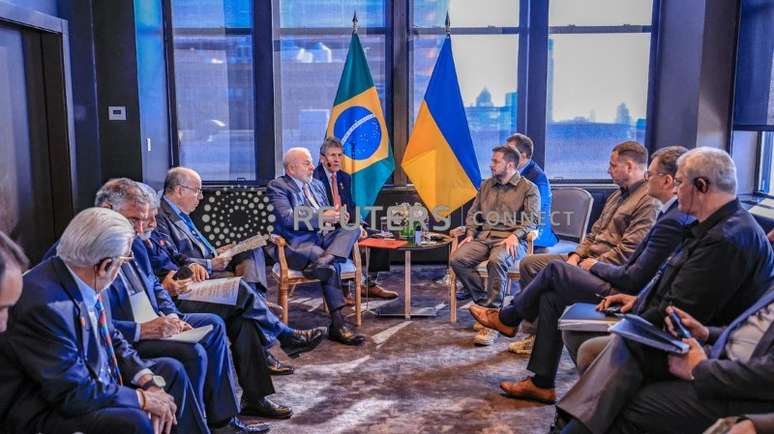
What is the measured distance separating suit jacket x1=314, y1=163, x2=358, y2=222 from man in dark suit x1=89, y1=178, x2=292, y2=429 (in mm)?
1978

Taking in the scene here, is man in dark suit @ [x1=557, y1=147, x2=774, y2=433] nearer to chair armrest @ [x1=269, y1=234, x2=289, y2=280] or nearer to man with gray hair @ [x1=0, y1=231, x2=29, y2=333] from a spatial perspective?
man with gray hair @ [x1=0, y1=231, x2=29, y2=333]

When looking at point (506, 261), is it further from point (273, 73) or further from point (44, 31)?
point (44, 31)


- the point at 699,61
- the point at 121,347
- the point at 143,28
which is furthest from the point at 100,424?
the point at 699,61

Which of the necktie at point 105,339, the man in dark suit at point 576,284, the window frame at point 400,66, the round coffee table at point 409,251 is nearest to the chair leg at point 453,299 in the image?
the round coffee table at point 409,251

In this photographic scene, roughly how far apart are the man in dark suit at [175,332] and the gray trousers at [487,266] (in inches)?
69.2

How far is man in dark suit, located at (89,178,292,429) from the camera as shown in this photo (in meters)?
2.63

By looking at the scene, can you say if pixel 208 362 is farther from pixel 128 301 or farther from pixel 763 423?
pixel 763 423

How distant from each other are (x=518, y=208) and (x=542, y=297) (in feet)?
4.46

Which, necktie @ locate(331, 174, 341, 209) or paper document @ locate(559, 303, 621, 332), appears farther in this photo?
necktie @ locate(331, 174, 341, 209)

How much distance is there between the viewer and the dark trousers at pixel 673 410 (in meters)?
2.12

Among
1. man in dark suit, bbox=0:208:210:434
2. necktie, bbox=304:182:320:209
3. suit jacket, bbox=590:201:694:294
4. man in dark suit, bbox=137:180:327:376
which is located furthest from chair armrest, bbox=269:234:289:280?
man in dark suit, bbox=0:208:210:434

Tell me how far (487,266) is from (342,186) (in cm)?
141

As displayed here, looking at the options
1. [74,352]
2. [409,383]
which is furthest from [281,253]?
[74,352]

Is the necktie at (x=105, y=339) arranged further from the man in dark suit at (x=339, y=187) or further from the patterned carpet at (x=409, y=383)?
the man in dark suit at (x=339, y=187)
